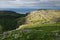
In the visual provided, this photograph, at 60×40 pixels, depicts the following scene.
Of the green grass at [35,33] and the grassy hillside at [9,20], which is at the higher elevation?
the grassy hillside at [9,20]

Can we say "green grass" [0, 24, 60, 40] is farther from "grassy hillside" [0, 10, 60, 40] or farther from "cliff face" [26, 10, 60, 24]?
"cliff face" [26, 10, 60, 24]

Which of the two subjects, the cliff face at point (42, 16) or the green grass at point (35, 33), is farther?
the cliff face at point (42, 16)

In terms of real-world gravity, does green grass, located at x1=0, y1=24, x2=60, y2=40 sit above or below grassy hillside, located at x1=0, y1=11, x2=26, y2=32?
below

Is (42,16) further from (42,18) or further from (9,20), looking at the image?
(9,20)

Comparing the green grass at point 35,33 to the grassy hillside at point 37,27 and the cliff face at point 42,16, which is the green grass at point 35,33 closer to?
the grassy hillside at point 37,27

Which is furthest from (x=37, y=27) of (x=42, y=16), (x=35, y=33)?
(x=42, y=16)

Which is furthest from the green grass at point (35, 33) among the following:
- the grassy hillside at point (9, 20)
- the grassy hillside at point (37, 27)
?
the grassy hillside at point (9, 20)

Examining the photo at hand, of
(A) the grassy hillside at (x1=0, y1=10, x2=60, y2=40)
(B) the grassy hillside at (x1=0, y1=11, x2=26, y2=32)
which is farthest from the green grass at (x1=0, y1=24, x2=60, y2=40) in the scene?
(B) the grassy hillside at (x1=0, y1=11, x2=26, y2=32)
